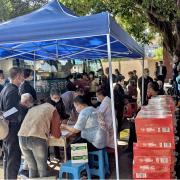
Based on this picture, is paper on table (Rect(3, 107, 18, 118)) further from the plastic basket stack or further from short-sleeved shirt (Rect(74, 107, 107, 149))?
the plastic basket stack

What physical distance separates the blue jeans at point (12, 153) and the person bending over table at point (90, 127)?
871mm

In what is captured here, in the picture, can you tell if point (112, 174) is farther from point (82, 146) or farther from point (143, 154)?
point (143, 154)

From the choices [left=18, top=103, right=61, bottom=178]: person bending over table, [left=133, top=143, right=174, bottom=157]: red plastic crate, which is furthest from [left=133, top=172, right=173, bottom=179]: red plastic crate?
[left=18, top=103, right=61, bottom=178]: person bending over table

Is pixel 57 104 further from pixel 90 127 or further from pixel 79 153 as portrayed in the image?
pixel 79 153

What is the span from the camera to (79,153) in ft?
18.7

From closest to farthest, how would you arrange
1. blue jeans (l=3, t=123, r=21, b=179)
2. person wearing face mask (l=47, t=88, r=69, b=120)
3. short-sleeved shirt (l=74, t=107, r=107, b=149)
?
blue jeans (l=3, t=123, r=21, b=179) < short-sleeved shirt (l=74, t=107, r=107, b=149) < person wearing face mask (l=47, t=88, r=69, b=120)

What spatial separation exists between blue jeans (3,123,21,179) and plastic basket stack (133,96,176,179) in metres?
1.90

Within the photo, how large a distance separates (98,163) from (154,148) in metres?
1.28

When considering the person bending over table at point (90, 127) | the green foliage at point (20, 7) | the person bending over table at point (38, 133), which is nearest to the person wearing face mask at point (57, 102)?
the person bending over table at point (90, 127)

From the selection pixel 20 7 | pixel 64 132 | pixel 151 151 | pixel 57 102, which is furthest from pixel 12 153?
pixel 20 7

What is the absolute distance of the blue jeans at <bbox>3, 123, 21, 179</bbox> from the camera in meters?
5.77

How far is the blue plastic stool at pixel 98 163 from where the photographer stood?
19.7 ft

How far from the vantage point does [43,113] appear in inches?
218

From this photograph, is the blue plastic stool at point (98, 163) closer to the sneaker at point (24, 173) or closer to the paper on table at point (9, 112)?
the sneaker at point (24, 173)
